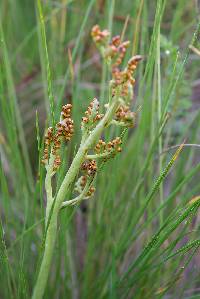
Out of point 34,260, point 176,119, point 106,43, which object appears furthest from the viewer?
point 176,119

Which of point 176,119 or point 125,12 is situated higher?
point 125,12

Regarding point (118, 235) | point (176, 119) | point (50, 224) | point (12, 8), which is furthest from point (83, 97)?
point (50, 224)

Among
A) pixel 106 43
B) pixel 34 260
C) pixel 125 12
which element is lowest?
pixel 34 260

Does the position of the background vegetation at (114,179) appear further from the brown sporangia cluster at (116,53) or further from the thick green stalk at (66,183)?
the brown sporangia cluster at (116,53)

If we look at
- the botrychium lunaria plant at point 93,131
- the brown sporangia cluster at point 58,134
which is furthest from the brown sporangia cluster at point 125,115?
the brown sporangia cluster at point 58,134

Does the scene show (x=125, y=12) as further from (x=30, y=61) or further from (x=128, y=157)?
(x=128, y=157)

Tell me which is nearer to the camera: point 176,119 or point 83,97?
point 176,119

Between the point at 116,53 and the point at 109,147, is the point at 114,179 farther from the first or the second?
the point at 116,53
